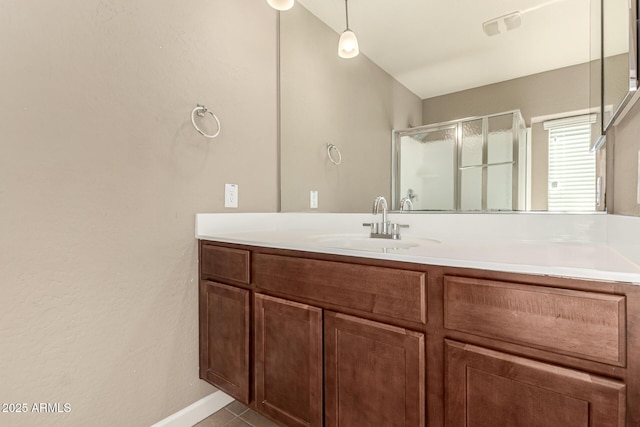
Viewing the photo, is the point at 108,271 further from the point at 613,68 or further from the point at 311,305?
the point at 613,68

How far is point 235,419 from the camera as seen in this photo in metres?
1.48

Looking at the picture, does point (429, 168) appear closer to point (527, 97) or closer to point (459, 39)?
point (527, 97)

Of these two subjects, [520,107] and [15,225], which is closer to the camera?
[15,225]

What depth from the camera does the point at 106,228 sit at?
118 centimetres

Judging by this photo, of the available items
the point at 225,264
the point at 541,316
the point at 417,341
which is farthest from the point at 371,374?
the point at 225,264

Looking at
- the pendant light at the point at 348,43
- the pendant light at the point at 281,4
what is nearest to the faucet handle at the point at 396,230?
the pendant light at the point at 348,43

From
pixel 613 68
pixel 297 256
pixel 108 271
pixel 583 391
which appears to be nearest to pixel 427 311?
pixel 583 391

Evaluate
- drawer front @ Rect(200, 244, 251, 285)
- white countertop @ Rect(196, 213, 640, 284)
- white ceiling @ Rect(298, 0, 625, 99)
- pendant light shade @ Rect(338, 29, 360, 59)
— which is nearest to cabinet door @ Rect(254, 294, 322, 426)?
drawer front @ Rect(200, 244, 251, 285)

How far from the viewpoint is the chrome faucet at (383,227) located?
1446 mm

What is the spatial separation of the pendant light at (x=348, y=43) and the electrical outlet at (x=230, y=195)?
94 centimetres

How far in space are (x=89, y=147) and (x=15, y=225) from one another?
34 centimetres

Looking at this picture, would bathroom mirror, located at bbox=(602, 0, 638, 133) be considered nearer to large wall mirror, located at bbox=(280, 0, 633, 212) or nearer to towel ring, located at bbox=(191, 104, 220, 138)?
large wall mirror, located at bbox=(280, 0, 633, 212)

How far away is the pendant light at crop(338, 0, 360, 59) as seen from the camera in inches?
65.9

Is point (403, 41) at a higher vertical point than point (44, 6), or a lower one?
higher
